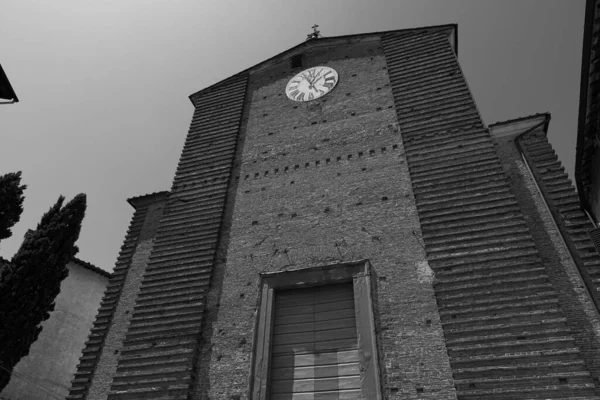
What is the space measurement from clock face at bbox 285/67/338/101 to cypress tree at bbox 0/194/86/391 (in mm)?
7815

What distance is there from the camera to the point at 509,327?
6902mm

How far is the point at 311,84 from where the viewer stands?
43.8ft

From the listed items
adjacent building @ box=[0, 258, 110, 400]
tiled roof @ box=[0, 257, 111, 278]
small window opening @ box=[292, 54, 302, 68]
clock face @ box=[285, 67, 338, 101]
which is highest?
small window opening @ box=[292, 54, 302, 68]

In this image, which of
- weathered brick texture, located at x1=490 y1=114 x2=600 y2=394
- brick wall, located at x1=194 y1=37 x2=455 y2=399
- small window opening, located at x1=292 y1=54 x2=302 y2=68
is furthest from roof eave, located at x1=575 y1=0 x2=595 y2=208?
small window opening, located at x1=292 y1=54 x2=302 y2=68

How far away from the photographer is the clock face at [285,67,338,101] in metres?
12.9

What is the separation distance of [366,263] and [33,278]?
9278 millimetres

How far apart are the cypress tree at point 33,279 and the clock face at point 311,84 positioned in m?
7.81

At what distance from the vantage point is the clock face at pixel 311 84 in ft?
42.4

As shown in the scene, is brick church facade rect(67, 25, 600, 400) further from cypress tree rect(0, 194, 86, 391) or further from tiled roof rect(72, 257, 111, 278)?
tiled roof rect(72, 257, 111, 278)

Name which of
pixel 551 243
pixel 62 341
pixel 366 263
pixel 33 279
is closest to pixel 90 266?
pixel 62 341

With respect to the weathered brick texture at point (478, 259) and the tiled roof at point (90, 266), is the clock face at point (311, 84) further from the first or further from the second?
the tiled roof at point (90, 266)

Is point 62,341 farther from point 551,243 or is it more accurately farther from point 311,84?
point 551,243

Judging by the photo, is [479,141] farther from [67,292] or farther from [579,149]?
[67,292]

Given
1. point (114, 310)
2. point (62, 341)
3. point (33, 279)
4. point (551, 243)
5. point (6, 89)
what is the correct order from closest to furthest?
point (551, 243) < point (114, 310) < point (6, 89) < point (33, 279) < point (62, 341)
